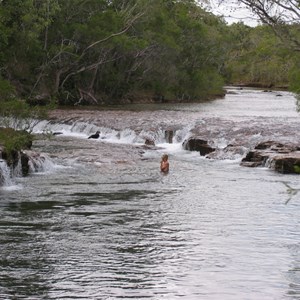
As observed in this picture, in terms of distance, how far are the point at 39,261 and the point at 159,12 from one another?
50318 mm

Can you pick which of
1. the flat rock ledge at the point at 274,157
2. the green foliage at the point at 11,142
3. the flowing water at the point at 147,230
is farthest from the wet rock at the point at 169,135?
the green foliage at the point at 11,142

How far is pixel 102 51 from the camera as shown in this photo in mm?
52000

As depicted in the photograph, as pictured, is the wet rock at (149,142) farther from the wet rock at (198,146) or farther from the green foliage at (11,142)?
the green foliage at (11,142)

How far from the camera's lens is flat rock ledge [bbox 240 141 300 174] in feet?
75.2

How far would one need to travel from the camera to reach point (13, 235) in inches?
526

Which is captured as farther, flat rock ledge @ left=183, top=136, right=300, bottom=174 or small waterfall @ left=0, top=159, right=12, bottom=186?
flat rock ledge @ left=183, top=136, right=300, bottom=174

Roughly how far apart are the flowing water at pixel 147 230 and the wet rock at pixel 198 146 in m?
1.31

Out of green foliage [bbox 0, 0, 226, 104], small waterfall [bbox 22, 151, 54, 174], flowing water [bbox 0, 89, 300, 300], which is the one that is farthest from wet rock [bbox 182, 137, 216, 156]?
green foliage [bbox 0, 0, 226, 104]

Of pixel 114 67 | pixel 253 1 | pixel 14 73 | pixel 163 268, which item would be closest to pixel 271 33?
pixel 253 1

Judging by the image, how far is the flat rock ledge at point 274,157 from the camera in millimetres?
22922

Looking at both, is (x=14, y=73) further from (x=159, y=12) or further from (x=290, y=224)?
(x=290, y=224)

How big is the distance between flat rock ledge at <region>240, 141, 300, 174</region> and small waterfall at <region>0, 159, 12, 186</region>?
30.4 ft

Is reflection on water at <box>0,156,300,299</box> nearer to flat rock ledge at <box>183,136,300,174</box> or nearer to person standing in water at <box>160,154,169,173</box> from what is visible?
person standing in water at <box>160,154,169,173</box>

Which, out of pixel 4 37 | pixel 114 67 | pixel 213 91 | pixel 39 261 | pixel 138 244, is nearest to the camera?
pixel 39 261
